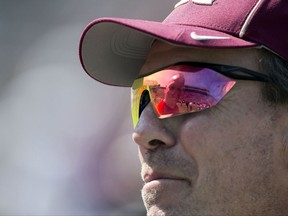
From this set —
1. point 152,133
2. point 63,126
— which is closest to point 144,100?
point 152,133

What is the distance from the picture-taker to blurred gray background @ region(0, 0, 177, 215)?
5293 millimetres

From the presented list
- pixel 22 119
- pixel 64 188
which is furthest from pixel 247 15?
pixel 22 119

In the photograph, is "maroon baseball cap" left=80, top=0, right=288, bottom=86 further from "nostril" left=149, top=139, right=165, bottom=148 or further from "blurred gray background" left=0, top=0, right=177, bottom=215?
"blurred gray background" left=0, top=0, right=177, bottom=215

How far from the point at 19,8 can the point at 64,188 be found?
7.93 feet

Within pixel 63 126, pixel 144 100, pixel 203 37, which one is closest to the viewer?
pixel 203 37

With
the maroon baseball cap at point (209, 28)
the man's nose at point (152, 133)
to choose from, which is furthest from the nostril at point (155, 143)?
the maroon baseball cap at point (209, 28)

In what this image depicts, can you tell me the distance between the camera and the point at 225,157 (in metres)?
1.96

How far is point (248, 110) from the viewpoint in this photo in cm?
198

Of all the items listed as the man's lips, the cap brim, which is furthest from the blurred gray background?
the man's lips

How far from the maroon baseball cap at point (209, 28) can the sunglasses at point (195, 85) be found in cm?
10

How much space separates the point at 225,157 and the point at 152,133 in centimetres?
23

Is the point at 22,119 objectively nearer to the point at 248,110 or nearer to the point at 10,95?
the point at 10,95

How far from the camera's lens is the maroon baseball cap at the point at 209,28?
1.93 m

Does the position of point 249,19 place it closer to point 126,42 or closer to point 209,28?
point 209,28
